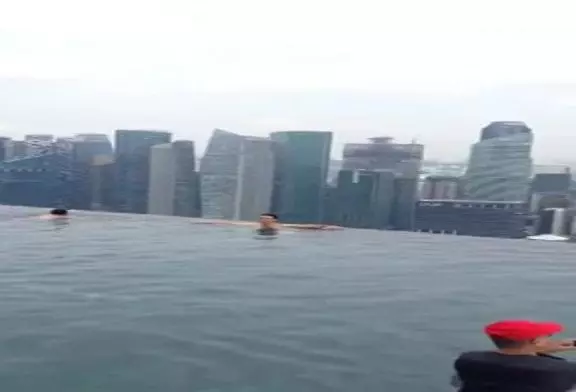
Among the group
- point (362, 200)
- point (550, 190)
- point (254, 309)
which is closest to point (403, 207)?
point (362, 200)

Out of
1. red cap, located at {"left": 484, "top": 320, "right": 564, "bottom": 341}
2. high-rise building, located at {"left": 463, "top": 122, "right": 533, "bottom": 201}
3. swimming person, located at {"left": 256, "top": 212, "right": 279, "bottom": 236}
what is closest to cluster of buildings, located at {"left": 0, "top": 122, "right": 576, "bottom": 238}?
high-rise building, located at {"left": 463, "top": 122, "right": 533, "bottom": 201}

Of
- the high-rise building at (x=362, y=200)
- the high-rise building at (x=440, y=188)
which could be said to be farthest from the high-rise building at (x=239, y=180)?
the high-rise building at (x=440, y=188)

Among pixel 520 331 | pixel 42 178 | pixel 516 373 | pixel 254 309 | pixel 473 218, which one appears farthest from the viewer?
pixel 42 178

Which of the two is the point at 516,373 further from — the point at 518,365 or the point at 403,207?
the point at 403,207

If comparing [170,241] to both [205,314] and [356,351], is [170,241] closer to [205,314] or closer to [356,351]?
[205,314]

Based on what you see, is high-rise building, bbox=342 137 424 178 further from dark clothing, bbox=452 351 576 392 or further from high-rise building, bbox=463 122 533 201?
dark clothing, bbox=452 351 576 392
